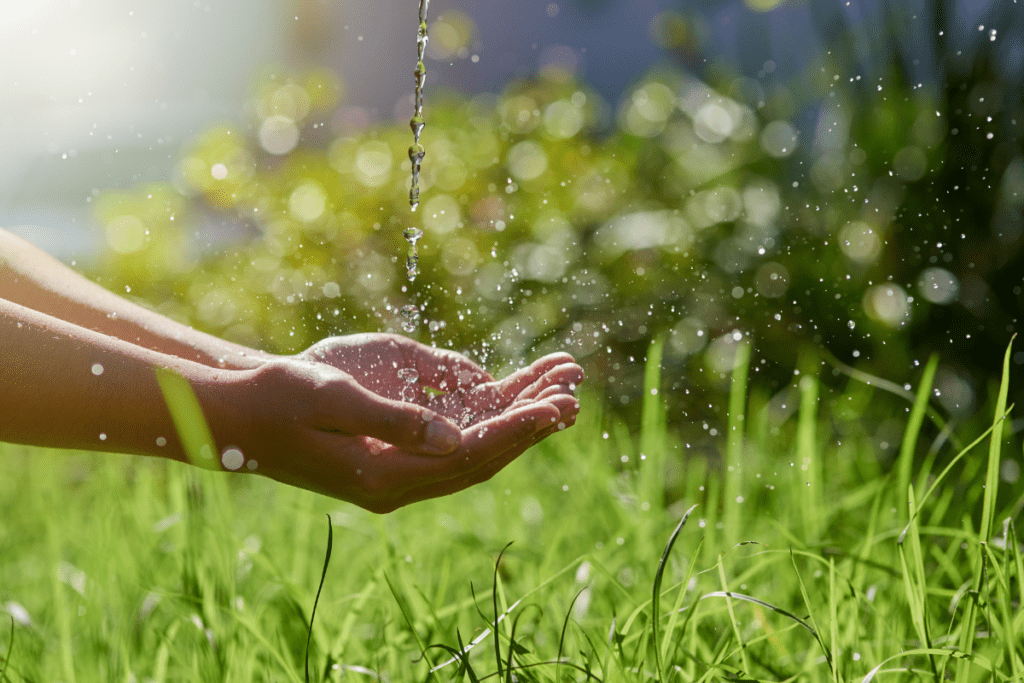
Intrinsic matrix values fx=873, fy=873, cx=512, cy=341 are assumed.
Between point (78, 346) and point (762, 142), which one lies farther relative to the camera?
point (762, 142)

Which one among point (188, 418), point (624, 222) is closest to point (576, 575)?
point (188, 418)

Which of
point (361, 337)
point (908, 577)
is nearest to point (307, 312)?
point (361, 337)

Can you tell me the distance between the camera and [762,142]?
3.22 metres

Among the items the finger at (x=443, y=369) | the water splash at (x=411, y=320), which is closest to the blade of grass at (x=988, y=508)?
the finger at (x=443, y=369)

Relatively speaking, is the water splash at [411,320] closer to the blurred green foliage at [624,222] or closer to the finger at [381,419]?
the blurred green foliage at [624,222]

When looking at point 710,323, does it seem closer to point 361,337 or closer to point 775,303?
point 775,303

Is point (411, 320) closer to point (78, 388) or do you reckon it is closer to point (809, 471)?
point (809, 471)

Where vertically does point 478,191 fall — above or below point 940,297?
above

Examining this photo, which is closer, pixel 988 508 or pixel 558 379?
pixel 988 508

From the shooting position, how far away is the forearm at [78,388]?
118 centimetres

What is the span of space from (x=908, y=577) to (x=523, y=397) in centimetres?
68

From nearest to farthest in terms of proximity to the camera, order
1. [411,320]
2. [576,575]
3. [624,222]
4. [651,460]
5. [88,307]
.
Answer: [88,307]
[576,575]
[651,460]
[624,222]
[411,320]

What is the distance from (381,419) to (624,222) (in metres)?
2.45

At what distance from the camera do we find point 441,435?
48.2 inches
